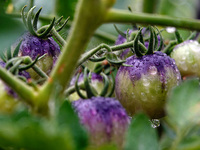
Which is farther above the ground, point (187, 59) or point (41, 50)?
point (41, 50)

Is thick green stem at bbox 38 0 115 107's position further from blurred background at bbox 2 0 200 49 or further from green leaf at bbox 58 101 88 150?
blurred background at bbox 2 0 200 49

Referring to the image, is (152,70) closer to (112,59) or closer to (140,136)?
(112,59)

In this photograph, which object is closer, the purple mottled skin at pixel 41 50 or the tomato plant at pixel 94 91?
the tomato plant at pixel 94 91

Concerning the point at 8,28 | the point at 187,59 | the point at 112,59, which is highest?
the point at 8,28

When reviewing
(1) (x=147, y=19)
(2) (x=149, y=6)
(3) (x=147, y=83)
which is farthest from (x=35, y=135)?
(2) (x=149, y=6)

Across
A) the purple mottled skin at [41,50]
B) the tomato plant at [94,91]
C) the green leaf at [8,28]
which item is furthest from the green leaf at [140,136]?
the purple mottled skin at [41,50]

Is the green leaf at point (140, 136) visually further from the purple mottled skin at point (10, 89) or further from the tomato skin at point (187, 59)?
the tomato skin at point (187, 59)

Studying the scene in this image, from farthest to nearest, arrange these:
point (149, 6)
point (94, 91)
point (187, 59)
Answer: point (149, 6), point (187, 59), point (94, 91)

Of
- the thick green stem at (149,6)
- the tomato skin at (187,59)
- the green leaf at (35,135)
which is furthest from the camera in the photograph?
the thick green stem at (149,6)
